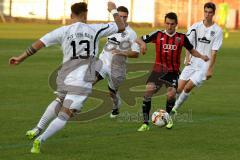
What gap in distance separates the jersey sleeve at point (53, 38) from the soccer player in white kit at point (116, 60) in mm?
4196

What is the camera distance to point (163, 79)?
14211 mm

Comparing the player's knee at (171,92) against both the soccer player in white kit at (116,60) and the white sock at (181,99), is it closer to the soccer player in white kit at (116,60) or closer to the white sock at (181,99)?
the soccer player in white kit at (116,60)

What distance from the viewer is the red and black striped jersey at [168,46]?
14086 mm

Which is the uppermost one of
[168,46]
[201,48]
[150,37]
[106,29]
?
[106,29]

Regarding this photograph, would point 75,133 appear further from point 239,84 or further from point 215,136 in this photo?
point 239,84

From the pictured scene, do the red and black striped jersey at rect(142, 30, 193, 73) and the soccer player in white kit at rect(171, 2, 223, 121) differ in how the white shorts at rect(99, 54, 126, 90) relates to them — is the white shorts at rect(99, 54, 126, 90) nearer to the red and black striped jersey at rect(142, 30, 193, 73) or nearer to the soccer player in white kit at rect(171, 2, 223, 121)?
the soccer player in white kit at rect(171, 2, 223, 121)

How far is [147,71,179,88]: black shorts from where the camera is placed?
46.3 ft

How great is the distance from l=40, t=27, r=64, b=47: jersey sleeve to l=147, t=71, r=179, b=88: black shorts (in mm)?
3151

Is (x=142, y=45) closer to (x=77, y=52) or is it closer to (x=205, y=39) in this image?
(x=77, y=52)

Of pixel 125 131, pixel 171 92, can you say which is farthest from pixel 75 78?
pixel 171 92

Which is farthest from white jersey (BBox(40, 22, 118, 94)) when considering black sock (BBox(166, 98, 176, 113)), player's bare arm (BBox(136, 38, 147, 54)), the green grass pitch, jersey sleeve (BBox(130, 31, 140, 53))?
jersey sleeve (BBox(130, 31, 140, 53))

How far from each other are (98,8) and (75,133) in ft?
199

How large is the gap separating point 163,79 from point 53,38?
11.4 feet

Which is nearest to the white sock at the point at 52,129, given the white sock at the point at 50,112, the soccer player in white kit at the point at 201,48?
the white sock at the point at 50,112
